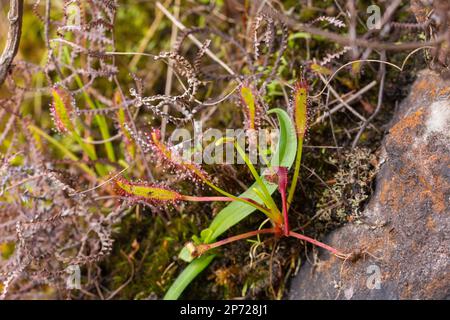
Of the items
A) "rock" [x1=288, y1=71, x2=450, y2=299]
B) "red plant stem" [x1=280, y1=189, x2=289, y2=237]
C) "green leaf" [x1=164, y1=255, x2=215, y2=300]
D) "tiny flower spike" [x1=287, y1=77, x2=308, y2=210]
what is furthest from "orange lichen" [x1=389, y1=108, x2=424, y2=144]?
"green leaf" [x1=164, y1=255, x2=215, y2=300]

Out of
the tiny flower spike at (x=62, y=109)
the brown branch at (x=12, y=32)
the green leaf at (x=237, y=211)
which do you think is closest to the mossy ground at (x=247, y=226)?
the green leaf at (x=237, y=211)

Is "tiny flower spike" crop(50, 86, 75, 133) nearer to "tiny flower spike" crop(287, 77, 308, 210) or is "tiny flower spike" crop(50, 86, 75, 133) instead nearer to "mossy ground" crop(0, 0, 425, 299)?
"mossy ground" crop(0, 0, 425, 299)

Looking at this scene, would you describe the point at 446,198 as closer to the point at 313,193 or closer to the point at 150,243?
the point at 313,193

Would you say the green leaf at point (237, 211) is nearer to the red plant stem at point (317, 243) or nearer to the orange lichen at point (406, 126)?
the red plant stem at point (317, 243)

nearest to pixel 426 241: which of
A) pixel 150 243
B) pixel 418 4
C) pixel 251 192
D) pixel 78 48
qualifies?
pixel 251 192

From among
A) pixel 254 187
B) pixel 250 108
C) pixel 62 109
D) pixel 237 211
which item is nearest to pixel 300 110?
pixel 250 108

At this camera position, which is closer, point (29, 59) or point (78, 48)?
point (78, 48)
